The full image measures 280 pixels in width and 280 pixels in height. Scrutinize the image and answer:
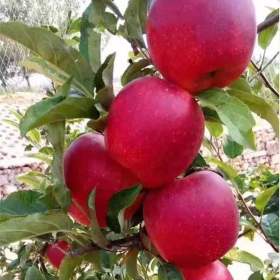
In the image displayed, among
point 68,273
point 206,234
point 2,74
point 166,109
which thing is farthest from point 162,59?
point 2,74

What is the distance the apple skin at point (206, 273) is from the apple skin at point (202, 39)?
202 millimetres

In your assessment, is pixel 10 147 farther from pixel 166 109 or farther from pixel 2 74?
pixel 166 109

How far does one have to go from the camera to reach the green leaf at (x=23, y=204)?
548 millimetres

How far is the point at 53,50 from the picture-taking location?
0.53m

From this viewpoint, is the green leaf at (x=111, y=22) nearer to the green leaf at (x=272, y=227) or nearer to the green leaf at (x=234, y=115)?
the green leaf at (x=234, y=115)

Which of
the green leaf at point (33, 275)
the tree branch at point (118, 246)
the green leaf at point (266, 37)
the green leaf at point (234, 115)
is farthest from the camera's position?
the green leaf at point (266, 37)

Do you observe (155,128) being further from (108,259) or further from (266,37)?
(266,37)

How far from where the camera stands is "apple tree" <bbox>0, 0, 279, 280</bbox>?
465mm

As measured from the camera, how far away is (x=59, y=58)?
532mm

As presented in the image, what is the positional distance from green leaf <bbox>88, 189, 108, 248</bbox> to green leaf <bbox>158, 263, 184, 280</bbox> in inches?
2.4

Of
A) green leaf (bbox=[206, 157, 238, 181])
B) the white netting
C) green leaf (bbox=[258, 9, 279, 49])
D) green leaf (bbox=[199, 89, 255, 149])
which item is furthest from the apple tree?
the white netting

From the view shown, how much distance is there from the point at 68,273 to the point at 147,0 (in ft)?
1.02

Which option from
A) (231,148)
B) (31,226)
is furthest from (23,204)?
(231,148)

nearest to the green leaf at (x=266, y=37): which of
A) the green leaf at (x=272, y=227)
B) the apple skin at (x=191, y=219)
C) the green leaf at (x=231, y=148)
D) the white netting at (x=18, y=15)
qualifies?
the green leaf at (x=231, y=148)
